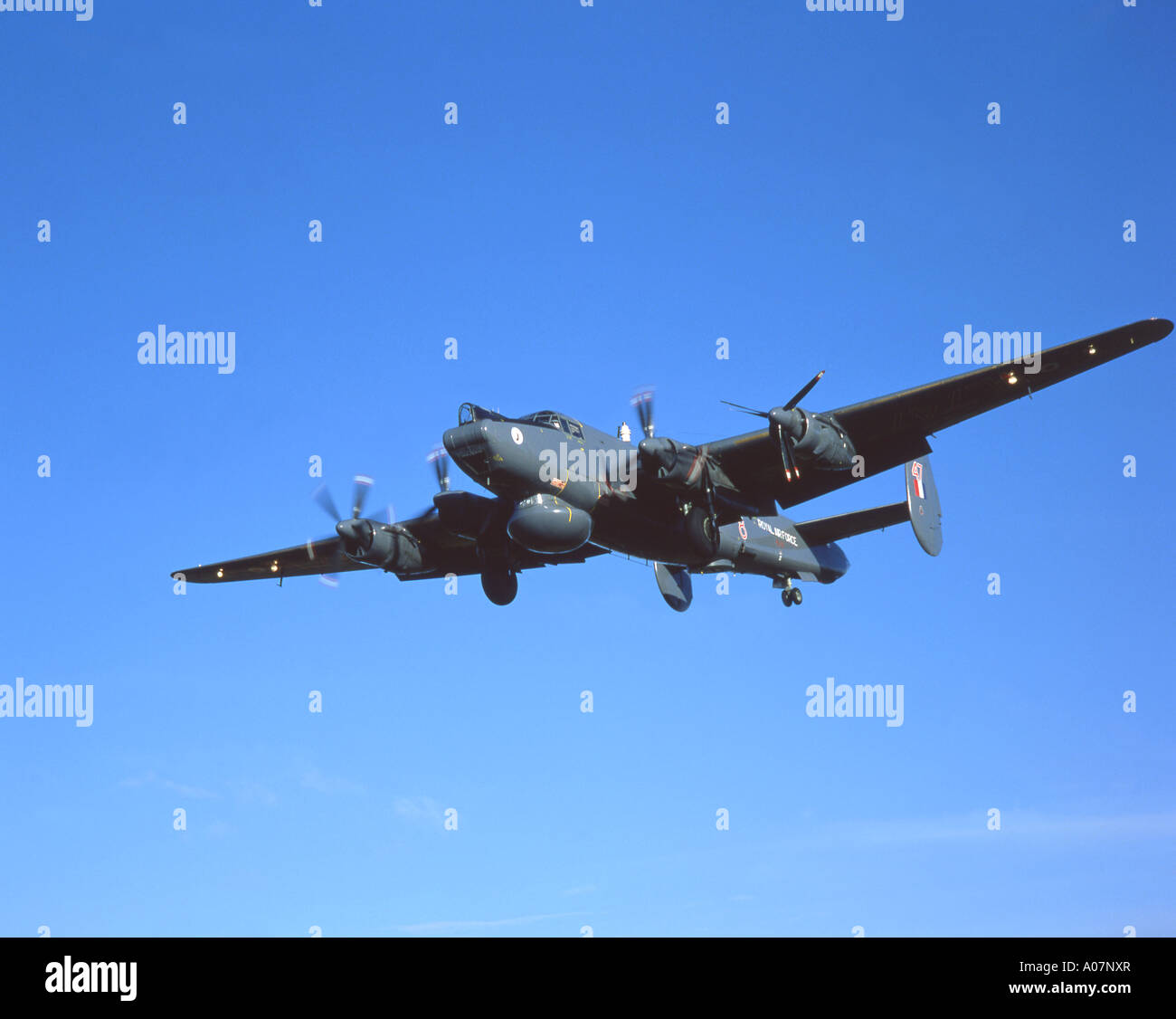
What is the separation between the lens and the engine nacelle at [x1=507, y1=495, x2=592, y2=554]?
90.2 feet

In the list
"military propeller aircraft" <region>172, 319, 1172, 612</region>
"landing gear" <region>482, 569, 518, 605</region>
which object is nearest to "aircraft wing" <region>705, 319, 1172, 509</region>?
"military propeller aircraft" <region>172, 319, 1172, 612</region>

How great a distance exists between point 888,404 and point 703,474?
4.94 m

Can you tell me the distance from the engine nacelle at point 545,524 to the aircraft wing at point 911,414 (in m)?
4.39

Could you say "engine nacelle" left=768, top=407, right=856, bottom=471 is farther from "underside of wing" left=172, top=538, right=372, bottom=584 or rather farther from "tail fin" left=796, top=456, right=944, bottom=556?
"underside of wing" left=172, top=538, right=372, bottom=584

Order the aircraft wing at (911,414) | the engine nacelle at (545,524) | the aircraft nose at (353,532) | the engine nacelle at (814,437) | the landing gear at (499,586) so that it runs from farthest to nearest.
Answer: the landing gear at (499,586), the aircraft nose at (353,532), the engine nacelle at (545,524), the engine nacelle at (814,437), the aircraft wing at (911,414)

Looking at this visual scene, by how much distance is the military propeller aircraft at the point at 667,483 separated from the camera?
26953 millimetres

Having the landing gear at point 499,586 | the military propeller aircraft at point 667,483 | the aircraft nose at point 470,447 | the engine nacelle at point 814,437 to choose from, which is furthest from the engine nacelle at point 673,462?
the landing gear at point 499,586

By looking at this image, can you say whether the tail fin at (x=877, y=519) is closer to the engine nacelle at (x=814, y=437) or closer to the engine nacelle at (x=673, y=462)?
the engine nacelle at (x=814, y=437)

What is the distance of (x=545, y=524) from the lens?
1081 inches

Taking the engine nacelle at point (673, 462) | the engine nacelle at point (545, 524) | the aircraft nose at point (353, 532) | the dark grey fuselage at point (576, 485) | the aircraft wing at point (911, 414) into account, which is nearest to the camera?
the aircraft wing at point (911, 414)

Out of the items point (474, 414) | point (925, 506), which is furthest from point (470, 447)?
point (925, 506)

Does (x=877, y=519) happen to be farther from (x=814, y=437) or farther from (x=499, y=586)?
(x=499, y=586)

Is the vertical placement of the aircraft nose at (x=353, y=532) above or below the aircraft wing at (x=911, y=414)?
below
